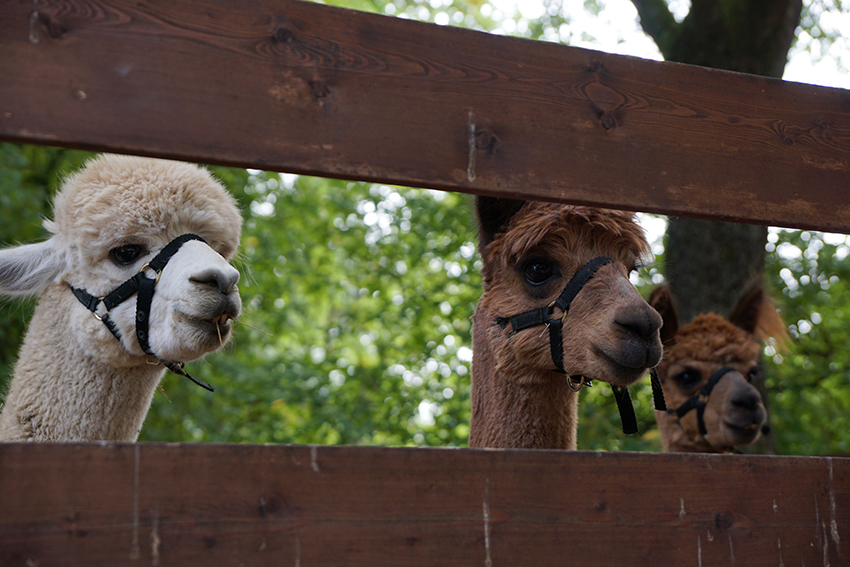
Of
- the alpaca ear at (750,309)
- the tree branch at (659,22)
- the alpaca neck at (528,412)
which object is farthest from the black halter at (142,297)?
the tree branch at (659,22)

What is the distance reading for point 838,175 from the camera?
6.98ft

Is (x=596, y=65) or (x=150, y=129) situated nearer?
(x=150, y=129)

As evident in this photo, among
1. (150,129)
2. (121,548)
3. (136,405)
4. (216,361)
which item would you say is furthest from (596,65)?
(216,361)

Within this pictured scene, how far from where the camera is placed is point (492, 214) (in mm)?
3217

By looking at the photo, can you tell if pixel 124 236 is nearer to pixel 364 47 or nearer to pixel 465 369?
pixel 364 47

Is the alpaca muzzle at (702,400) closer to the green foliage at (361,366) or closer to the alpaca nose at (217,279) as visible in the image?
the green foliage at (361,366)

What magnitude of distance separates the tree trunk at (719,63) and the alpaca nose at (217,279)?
4802 mm

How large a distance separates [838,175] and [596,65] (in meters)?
0.83

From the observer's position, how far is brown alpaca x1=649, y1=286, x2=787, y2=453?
4359mm

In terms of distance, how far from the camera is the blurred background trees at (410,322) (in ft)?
22.0

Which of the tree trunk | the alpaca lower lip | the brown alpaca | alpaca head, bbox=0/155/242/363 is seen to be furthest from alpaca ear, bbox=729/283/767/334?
the alpaca lower lip

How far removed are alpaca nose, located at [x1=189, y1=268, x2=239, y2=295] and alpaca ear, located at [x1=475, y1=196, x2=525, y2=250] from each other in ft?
3.96

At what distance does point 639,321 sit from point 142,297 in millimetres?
1840

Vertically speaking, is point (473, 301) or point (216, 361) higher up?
point (473, 301)
